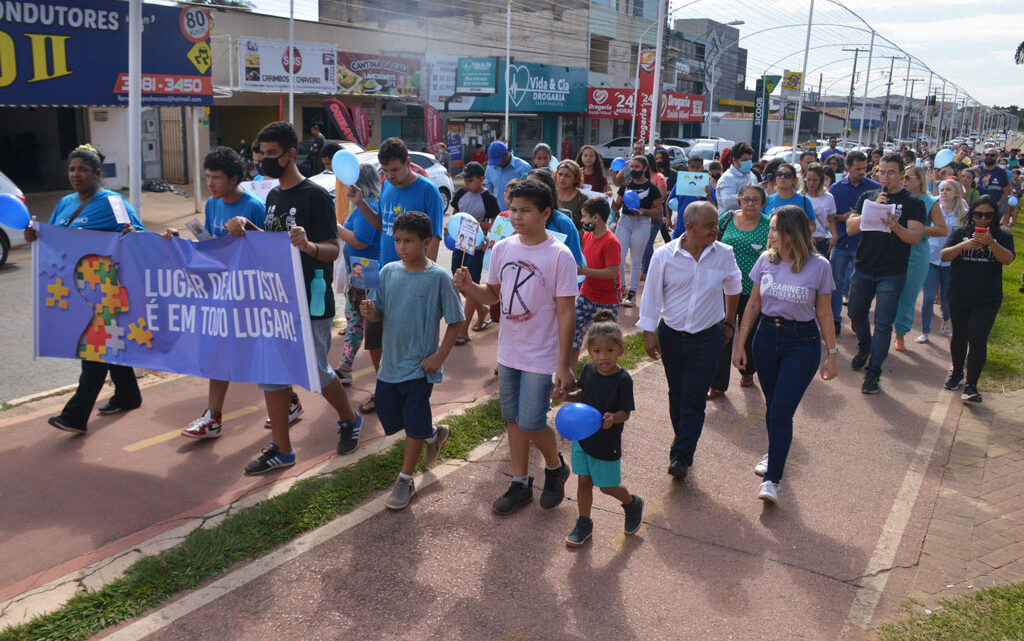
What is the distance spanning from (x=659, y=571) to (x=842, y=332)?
6.14m

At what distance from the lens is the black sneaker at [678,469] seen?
515cm

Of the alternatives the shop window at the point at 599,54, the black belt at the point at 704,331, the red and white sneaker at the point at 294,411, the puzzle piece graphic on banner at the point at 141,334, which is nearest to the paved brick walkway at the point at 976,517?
the black belt at the point at 704,331

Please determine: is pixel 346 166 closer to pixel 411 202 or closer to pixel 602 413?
pixel 411 202

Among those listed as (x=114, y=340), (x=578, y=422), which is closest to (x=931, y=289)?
(x=578, y=422)

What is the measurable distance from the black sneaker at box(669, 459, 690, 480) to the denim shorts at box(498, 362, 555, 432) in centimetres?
112

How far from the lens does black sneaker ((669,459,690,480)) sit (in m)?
5.15

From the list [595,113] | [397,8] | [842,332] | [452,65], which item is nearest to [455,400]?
[842,332]

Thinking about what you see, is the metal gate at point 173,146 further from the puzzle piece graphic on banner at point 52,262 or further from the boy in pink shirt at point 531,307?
the boy in pink shirt at point 531,307

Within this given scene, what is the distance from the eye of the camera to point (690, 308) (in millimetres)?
4984

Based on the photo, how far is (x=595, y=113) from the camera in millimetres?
39750

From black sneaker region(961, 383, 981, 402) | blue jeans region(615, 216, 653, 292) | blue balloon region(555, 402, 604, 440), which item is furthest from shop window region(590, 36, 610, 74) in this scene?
blue balloon region(555, 402, 604, 440)

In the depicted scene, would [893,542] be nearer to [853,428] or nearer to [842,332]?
[853,428]

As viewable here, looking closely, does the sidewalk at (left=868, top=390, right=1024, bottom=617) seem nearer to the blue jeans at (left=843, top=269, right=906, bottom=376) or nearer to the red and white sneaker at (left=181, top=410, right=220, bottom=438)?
the blue jeans at (left=843, top=269, right=906, bottom=376)

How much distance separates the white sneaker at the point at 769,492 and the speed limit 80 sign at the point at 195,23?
16948 millimetres
